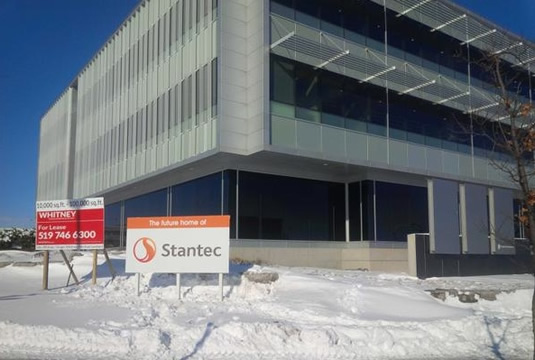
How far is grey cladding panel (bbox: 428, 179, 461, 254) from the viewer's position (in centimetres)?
2442

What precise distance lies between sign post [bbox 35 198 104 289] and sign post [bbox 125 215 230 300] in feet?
5.23

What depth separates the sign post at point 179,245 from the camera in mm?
15047

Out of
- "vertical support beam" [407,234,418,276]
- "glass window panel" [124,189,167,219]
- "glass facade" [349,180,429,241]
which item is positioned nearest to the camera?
"vertical support beam" [407,234,418,276]

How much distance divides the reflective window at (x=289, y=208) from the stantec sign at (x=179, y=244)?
26.9ft

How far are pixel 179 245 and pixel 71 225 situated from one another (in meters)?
3.87

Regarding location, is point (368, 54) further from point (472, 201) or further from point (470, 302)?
point (470, 302)

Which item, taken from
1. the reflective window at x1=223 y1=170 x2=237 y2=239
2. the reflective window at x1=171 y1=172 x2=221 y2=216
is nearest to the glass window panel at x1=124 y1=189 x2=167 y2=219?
the reflective window at x1=171 y1=172 x2=221 y2=216

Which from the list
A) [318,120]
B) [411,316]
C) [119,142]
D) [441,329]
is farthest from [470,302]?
[119,142]

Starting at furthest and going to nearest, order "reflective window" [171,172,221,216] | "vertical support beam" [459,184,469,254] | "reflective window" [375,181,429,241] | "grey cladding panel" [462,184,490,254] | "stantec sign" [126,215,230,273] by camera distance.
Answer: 1. "reflective window" [375,181,429,241]
2. "grey cladding panel" [462,184,490,254]
3. "vertical support beam" [459,184,469,254]
4. "reflective window" [171,172,221,216]
5. "stantec sign" [126,215,230,273]

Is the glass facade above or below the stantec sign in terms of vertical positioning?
above

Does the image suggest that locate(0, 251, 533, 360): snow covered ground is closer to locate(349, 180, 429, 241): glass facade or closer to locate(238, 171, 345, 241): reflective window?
locate(238, 171, 345, 241): reflective window

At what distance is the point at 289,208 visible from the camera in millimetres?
25219

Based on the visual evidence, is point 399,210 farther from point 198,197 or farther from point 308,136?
point 198,197

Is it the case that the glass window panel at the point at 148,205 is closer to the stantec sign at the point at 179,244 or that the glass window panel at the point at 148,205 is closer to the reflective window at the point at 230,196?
the reflective window at the point at 230,196
